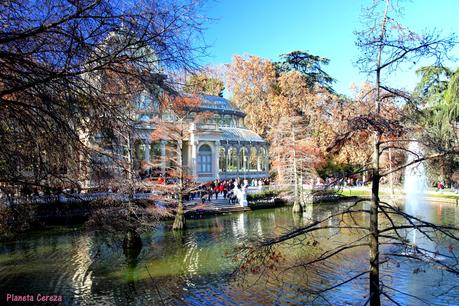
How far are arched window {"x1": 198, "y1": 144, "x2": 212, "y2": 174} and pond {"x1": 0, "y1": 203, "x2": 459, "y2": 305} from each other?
14.7 meters

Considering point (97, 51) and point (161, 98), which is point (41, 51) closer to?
point (97, 51)

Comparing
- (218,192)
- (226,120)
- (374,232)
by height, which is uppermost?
(226,120)

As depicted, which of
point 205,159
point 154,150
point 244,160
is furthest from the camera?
point 244,160

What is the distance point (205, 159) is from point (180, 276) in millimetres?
20115

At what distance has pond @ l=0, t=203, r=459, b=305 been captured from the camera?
8891 millimetres

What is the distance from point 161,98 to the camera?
3789mm

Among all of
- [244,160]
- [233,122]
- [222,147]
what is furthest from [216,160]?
[233,122]

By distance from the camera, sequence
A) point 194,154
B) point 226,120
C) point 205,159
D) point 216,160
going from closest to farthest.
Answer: point 194,154
point 205,159
point 216,160
point 226,120

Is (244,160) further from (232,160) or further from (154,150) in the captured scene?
(154,150)

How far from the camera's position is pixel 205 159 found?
3062cm

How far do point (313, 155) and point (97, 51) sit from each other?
68.8ft

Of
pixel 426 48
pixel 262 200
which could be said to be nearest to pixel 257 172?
pixel 262 200

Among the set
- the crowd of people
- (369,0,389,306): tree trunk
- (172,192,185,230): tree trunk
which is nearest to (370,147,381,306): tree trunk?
(369,0,389,306): tree trunk

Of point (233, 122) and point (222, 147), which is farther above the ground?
point (233, 122)
